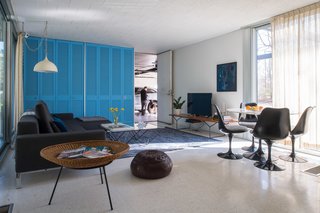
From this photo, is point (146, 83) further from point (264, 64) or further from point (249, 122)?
point (249, 122)

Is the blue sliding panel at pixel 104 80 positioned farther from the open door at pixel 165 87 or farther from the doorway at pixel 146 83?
the open door at pixel 165 87

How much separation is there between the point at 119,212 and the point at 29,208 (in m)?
0.85

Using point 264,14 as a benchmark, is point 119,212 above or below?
below

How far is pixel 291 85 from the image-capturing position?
4.29 m

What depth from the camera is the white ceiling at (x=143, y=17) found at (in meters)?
3.90

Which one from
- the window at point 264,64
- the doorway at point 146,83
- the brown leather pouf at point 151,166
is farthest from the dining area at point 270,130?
the doorway at point 146,83

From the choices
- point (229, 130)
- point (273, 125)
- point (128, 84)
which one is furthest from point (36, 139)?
point (128, 84)

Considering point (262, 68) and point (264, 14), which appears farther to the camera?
point (262, 68)

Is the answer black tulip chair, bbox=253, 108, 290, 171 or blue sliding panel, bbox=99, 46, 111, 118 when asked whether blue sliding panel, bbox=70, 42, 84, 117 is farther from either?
black tulip chair, bbox=253, 108, 290, 171

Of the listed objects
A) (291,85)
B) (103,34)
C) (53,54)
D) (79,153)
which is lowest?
(79,153)

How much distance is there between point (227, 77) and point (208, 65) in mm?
827

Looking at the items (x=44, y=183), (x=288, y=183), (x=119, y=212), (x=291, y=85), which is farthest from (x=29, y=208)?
(x=291, y=85)

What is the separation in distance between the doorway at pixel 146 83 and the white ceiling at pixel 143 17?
3.20m

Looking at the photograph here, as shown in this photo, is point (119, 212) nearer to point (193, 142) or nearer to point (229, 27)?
point (193, 142)
